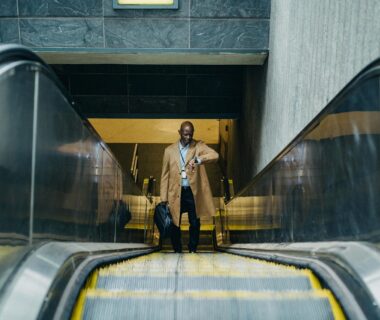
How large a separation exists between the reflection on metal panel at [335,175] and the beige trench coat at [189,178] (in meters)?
1.57

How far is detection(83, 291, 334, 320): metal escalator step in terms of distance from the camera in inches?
78.7

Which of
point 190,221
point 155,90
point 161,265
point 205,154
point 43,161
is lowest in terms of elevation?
point 190,221

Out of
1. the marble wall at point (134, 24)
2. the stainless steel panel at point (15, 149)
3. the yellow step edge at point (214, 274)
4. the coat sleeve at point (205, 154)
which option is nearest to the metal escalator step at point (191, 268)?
the yellow step edge at point (214, 274)

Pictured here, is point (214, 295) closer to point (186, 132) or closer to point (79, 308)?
point (79, 308)

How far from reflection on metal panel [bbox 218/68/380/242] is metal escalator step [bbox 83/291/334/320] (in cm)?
47

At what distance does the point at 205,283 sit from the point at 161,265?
1185mm

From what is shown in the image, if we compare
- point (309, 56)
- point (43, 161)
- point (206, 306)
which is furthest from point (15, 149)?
point (309, 56)

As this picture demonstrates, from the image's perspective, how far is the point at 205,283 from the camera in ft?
8.18

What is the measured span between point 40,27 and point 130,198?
3.14 metres

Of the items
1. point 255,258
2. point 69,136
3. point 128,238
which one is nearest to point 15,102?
point 69,136

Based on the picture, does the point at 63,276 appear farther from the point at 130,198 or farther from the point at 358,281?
the point at 130,198

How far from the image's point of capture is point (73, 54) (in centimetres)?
830

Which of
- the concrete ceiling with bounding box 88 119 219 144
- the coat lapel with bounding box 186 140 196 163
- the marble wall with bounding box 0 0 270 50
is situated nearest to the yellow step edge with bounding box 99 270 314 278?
the coat lapel with bounding box 186 140 196 163

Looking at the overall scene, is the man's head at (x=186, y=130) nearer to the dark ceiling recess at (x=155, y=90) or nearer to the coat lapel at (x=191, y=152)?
the coat lapel at (x=191, y=152)
